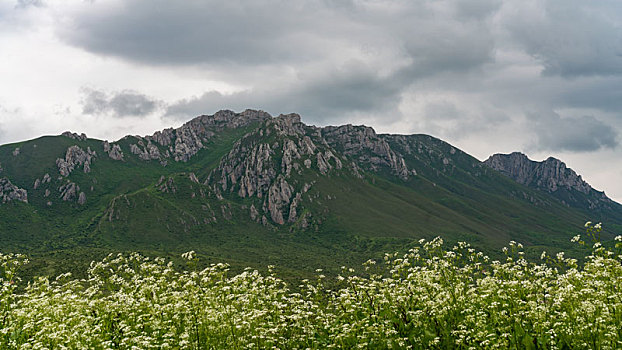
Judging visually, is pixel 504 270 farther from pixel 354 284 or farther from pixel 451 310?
pixel 354 284

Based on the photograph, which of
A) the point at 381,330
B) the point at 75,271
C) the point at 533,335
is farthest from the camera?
the point at 75,271

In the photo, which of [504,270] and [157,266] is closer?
[504,270]

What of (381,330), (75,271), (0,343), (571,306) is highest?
(571,306)

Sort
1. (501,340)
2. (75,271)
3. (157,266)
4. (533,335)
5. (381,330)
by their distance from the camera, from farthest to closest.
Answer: (75,271) → (157,266) → (381,330) → (533,335) → (501,340)

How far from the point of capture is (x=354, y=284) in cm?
1633

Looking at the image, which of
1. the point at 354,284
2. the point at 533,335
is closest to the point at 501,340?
the point at 533,335

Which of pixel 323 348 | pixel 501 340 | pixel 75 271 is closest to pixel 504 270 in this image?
pixel 501 340

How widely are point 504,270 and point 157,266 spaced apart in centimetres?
1590

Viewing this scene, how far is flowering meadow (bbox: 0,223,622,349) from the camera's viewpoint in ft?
38.1

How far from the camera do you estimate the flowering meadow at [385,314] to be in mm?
11615

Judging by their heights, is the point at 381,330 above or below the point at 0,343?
above

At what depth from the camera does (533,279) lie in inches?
586

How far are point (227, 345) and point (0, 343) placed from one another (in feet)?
23.0

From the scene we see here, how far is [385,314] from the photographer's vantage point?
46.2 feet
